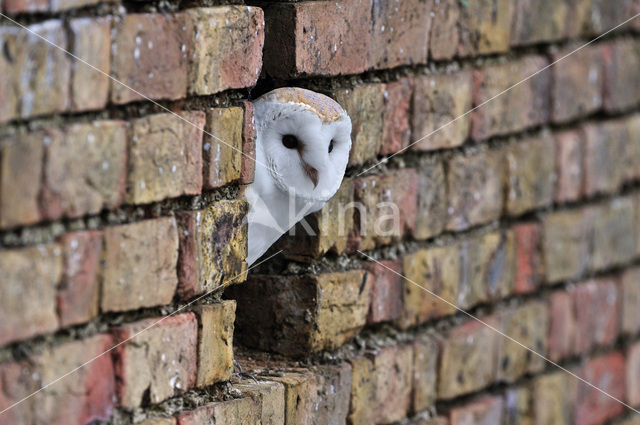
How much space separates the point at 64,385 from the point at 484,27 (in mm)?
765

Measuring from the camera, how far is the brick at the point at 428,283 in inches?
48.5

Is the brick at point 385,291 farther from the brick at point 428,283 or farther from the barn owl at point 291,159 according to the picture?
the barn owl at point 291,159

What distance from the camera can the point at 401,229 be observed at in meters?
1.21

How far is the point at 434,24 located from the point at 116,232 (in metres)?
0.56

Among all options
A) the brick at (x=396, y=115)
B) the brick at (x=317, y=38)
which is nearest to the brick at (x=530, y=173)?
the brick at (x=396, y=115)

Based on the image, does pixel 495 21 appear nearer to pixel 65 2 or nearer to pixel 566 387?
pixel 566 387

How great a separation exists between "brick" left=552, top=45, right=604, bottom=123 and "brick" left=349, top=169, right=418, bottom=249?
349 millimetres

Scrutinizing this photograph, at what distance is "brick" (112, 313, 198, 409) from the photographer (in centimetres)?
86

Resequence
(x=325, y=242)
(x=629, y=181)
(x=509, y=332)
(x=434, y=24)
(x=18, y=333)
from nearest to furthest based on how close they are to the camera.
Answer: (x=18, y=333) → (x=325, y=242) → (x=434, y=24) → (x=509, y=332) → (x=629, y=181)

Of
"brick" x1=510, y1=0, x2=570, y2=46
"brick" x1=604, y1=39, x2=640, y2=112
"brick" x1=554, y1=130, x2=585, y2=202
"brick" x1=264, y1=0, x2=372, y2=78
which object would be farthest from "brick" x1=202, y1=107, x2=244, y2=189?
"brick" x1=604, y1=39, x2=640, y2=112

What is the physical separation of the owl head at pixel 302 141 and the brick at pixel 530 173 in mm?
377

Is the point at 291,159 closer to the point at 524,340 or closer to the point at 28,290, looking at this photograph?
the point at 28,290

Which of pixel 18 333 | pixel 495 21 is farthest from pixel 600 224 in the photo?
pixel 18 333

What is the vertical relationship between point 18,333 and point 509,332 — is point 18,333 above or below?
above
